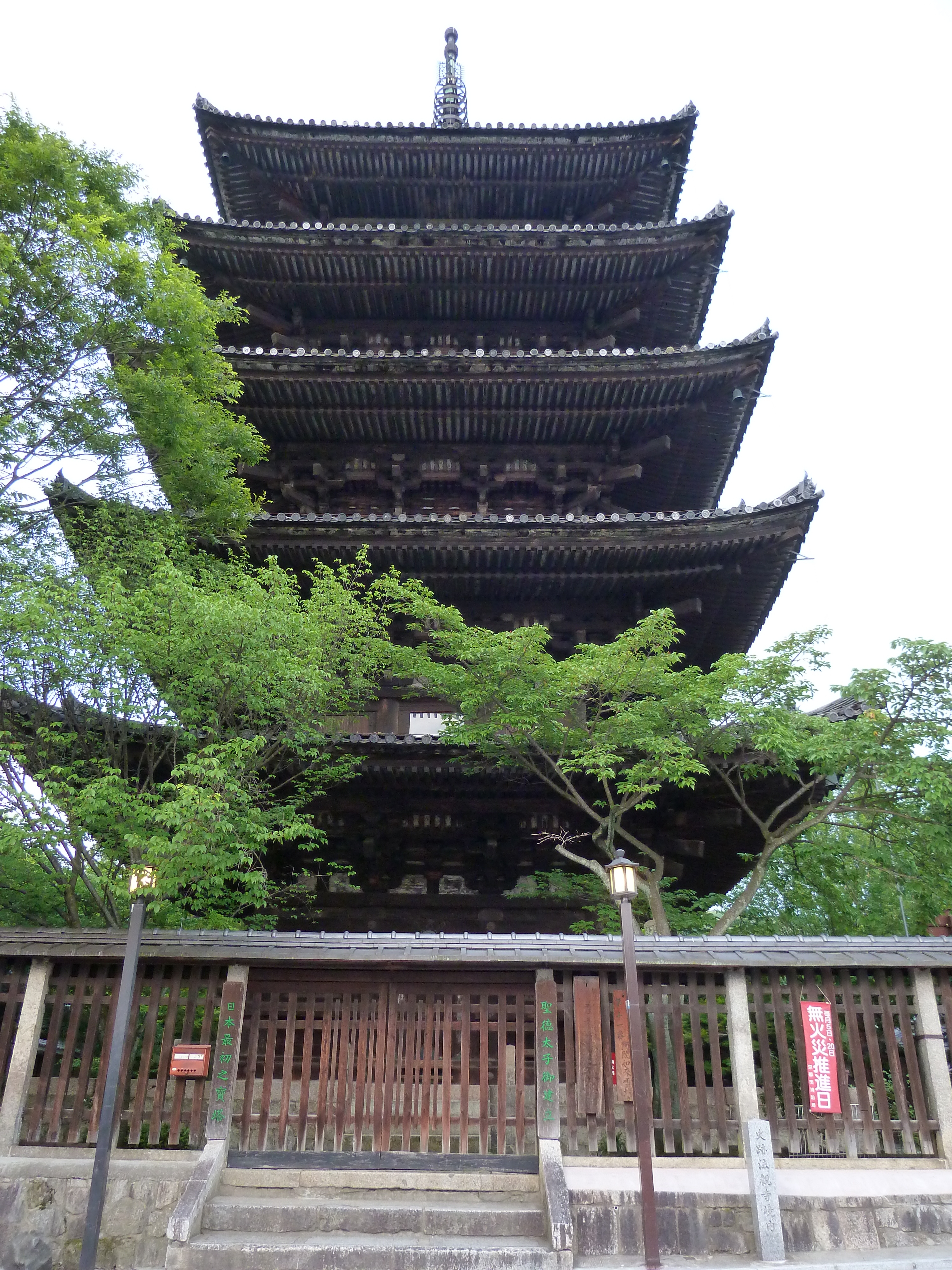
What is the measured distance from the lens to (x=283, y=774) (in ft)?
41.5

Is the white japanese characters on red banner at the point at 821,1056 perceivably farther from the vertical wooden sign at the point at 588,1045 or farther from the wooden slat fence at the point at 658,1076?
the vertical wooden sign at the point at 588,1045

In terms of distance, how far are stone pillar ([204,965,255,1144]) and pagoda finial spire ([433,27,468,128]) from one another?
21.4 meters

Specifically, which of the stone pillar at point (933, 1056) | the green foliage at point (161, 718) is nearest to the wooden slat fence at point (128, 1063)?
the green foliage at point (161, 718)

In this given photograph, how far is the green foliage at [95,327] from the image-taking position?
10.8 metres

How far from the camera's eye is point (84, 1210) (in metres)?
7.83

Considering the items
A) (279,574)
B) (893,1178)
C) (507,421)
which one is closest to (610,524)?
(507,421)

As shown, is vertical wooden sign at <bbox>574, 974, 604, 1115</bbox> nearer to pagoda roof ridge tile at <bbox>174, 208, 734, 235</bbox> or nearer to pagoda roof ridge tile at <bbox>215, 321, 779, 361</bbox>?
pagoda roof ridge tile at <bbox>215, 321, 779, 361</bbox>

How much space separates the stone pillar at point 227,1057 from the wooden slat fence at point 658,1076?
322 centimetres

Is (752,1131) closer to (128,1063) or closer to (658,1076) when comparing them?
(658,1076)

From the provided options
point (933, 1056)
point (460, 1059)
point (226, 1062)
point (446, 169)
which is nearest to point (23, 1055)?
point (226, 1062)

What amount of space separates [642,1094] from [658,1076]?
49.7 inches

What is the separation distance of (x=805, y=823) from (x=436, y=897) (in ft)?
17.2

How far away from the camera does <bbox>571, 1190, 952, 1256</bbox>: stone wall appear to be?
300 inches

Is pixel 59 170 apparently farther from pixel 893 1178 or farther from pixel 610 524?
pixel 893 1178
